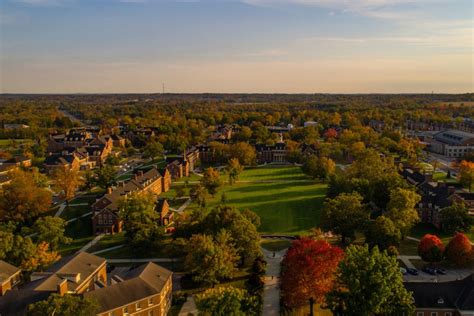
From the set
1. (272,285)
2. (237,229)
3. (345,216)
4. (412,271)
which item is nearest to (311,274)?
(272,285)

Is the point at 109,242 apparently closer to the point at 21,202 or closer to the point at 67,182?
the point at 21,202

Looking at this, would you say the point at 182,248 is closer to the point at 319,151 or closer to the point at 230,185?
the point at 230,185

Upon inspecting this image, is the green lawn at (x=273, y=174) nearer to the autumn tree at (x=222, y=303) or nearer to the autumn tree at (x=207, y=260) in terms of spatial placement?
the autumn tree at (x=207, y=260)

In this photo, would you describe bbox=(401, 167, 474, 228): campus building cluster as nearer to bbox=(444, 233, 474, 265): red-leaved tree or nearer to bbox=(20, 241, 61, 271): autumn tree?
bbox=(444, 233, 474, 265): red-leaved tree

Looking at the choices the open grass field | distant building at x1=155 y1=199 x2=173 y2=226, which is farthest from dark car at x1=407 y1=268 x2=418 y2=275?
distant building at x1=155 y1=199 x2=173 y2=226

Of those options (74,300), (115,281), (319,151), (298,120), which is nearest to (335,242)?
(115,281)
